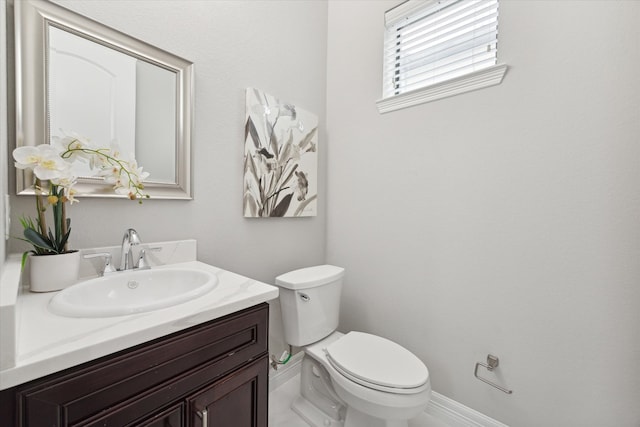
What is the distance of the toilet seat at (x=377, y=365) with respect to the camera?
1041 mm

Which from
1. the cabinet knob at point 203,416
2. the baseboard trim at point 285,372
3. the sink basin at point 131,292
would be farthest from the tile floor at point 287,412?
the sink basin at point 131,292

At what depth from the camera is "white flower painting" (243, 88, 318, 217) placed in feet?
4.54

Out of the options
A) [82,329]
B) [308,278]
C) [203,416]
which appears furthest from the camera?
[308,278]

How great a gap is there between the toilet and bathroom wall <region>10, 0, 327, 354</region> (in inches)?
10.5

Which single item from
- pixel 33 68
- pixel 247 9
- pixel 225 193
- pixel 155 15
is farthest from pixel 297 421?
pixel 247 9

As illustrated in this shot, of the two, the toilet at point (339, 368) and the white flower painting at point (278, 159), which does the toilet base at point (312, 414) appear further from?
the white flower painting at point (278, 159)

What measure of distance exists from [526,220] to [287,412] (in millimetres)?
1551

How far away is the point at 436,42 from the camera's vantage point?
1.45m

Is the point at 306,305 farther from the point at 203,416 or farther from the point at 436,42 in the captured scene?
the point at 436,42

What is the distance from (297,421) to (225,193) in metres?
1.25

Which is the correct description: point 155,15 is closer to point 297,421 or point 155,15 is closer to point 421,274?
point 421,274

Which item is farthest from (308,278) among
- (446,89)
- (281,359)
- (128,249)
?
(446,89)

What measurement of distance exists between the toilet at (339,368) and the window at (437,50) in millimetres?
1146

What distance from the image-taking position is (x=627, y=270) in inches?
38.1
